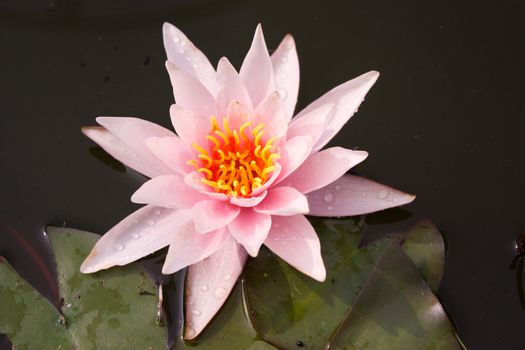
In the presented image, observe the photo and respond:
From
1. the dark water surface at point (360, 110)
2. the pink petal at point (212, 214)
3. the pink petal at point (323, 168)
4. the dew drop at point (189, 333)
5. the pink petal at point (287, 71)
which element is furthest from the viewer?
the dark water surface at point (360, 110)

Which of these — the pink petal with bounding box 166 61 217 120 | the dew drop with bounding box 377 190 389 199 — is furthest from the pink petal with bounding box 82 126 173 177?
the dew drop with bounding box 377 190 389 199

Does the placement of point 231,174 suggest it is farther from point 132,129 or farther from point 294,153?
point 132,129

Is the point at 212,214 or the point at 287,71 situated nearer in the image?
the point at 212,214

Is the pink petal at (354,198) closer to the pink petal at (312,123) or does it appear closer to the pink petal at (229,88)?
the pink petal at (312,123)

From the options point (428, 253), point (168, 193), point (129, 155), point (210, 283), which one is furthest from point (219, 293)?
point (428, 253)

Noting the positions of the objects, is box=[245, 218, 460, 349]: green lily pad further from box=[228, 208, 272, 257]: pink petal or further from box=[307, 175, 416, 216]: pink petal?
box=[228, 208, 272, 257]: pink petal

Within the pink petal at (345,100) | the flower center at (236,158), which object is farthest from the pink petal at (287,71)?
the flower center at (236,158)
